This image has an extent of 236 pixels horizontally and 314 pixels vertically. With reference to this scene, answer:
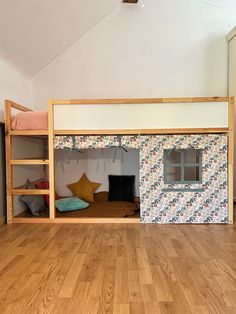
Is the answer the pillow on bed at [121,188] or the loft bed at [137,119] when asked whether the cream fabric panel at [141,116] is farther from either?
the pillow on bed at [121,188]

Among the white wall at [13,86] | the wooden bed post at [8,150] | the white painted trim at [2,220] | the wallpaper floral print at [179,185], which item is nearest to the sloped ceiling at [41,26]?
the white wall at [13,86]

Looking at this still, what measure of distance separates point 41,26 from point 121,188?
271 cm

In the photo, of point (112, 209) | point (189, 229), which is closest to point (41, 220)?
point (112, 209)

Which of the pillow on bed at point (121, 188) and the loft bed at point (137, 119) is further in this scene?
the pillow on bed at point (121, 188)

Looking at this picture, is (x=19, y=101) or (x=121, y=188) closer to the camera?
(x=19, y=101)

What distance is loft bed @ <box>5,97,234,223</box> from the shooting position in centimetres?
314

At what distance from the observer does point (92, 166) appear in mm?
4656

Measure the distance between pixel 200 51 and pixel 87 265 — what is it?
3884mm

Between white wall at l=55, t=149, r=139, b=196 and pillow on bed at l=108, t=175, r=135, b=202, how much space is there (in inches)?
3.4

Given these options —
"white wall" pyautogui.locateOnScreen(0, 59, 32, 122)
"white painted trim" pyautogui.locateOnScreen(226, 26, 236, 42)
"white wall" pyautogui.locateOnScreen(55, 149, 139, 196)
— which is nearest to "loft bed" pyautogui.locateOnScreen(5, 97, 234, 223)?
"white wall" pyautogui.locateOnScreen(0, 59, 32, 122)

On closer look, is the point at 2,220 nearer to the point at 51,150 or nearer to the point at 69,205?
the point at 69,205

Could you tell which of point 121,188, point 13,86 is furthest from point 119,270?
point 13,86

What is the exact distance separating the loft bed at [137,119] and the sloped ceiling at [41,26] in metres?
0.84

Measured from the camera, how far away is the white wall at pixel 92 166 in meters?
4.63
